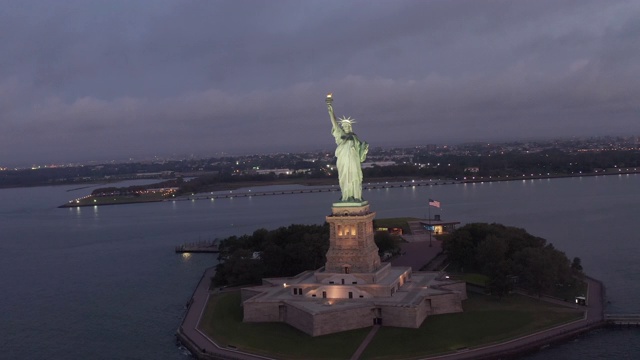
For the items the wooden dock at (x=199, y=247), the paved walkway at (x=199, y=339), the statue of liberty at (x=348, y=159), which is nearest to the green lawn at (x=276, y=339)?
the paved walkway at (x=199, y=339)

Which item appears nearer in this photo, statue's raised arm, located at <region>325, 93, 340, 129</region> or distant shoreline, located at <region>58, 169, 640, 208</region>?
statue's raised arm, located at <region>325, 93, 340, 129</region>

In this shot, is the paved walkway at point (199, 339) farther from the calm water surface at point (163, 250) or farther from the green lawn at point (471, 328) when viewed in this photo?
the green lawn at point (471, 328)

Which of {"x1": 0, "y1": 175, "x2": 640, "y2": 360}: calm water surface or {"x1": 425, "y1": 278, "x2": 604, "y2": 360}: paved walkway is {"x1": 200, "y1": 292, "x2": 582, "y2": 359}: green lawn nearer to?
{"x1": 425, "y1": 278, "x2": 604, "y2": 360}: paved walkway

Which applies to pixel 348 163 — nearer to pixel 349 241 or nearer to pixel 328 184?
pixel 349 241

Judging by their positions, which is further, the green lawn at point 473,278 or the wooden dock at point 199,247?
the wooden dock at point 199,247

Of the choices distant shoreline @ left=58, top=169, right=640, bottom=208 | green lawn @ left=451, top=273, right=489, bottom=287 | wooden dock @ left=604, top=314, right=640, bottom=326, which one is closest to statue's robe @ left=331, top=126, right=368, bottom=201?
green lawn @ left=451, top=273, right=489, bottom=287

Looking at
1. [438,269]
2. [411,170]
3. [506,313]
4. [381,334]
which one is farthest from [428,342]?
[411,170]
